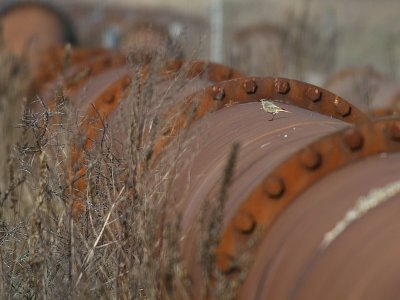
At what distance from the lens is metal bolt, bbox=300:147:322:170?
8.54 ft

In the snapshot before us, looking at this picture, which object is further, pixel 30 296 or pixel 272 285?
pixel 30 296

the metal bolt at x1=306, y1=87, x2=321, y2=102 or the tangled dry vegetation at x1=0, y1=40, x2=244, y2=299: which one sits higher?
the metal bolt at x1=306, y1=87, x2=321, y2=102

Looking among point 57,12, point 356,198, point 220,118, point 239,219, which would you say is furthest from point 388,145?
point 57,12

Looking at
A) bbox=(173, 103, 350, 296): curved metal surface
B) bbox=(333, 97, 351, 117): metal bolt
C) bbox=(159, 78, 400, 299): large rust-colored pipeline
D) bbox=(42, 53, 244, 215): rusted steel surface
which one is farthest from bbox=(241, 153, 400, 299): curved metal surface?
bbox=(333, 97, 351, 117): metal bolt

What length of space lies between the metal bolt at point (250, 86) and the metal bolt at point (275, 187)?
1064 mm

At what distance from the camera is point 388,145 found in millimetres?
2641

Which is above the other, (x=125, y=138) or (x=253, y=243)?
(x=253, y=243)

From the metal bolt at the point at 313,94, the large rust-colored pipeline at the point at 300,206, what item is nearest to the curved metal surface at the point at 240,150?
the large rust-colored pipeline at the point at 300,206

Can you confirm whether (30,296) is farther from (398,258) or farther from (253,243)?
(398,258)

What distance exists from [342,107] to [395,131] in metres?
1.05

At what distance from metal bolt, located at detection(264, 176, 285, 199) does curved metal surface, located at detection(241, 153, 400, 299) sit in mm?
47

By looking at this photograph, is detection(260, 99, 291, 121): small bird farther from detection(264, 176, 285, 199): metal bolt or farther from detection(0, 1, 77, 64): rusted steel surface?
detection(0, 1, 77, 64): rusted steel surface

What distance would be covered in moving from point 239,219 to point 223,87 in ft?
3.55

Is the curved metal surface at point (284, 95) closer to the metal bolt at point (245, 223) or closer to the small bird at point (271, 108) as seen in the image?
the small bird at point (271, 108)
